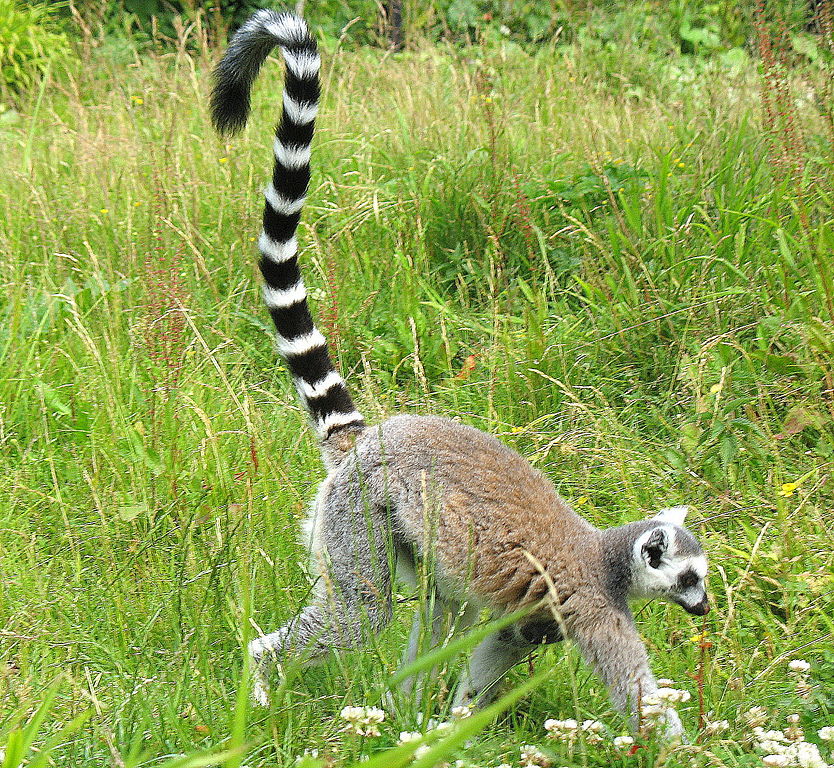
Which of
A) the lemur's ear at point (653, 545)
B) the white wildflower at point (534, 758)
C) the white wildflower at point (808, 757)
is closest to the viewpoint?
the white wildflower at point (808, 757)

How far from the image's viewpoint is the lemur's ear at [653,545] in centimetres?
245

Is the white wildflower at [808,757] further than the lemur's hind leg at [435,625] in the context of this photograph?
No

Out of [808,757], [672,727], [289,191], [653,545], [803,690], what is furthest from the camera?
[289,191]

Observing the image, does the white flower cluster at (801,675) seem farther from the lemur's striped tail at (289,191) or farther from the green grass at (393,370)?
the lemur's striped tail at (289,191)

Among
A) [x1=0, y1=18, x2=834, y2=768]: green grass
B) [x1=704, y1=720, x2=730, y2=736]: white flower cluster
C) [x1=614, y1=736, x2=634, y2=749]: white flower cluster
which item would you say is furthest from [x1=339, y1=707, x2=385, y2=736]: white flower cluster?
[x1=704, y1=720, x2=730, y2=736]: white flower cluster

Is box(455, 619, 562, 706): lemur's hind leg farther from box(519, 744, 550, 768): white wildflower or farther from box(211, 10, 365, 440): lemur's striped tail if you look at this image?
box(211, 10, 365, 440): lemur's striped tail

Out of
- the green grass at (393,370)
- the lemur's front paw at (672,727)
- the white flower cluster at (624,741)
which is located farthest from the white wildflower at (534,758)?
the lemur's front paw at (672,727)

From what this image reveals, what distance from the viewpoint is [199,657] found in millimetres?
2172

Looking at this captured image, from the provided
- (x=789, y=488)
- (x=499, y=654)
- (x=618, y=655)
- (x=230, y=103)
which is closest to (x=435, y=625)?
(x=499, y=654)

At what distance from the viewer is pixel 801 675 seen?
7.72 feet

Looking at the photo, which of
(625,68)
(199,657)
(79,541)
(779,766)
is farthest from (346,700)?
(625,68)

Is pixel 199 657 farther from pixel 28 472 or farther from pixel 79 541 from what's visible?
pixel 28 472

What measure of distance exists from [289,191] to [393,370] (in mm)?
1433

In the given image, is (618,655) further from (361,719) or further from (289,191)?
(289,191)
